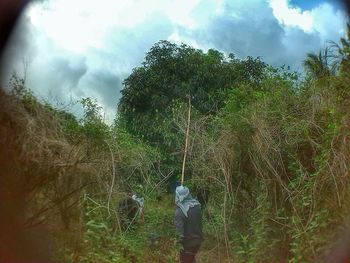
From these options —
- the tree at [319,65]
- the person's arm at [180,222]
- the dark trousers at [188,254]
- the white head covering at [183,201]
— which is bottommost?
the dark trousers at [188,254]

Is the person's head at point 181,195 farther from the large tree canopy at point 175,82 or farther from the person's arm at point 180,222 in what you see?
the large tree canopy at point 175,82

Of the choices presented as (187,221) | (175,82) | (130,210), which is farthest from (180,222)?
(175,82)

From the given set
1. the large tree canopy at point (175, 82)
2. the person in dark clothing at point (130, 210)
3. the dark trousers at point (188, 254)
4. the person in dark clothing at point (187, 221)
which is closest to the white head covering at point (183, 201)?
the person in dark clothing at point (187, 221)

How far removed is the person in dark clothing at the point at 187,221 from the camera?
209 inches

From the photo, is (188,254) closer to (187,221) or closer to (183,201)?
(187,221)

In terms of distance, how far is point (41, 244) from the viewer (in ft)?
12.8

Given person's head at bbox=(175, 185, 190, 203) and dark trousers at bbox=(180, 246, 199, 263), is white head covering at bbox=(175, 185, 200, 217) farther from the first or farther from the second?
dark trousers at bbox=(180, 246, 199, 263)

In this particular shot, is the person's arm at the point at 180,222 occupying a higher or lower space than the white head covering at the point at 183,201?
lower

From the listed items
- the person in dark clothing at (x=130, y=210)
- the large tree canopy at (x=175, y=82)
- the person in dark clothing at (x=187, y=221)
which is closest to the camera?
the person in dark clothing at (x=187, y=221)

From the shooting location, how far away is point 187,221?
536 cm

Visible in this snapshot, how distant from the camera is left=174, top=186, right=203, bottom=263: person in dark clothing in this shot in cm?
532

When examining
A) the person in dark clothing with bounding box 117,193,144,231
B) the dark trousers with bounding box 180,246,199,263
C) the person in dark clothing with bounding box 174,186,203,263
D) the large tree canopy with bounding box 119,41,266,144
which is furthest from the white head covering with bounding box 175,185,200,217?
the large tree canopy with bounding box 119,41,266,144

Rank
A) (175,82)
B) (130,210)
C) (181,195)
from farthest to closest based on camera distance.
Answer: (175,82) → (130,210) → (181,195)

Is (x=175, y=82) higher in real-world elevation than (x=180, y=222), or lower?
higher
